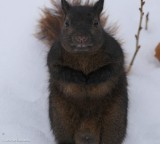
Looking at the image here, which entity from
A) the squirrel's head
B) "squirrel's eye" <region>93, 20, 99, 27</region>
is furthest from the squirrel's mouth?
"squirrel's eye" <region>93, 20, 99, 27</region>

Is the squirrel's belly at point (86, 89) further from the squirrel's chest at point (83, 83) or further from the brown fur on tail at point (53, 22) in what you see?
the brown fur on tail at point (53, 22)

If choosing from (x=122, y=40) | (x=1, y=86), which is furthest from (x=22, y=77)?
(x=122, y=40)

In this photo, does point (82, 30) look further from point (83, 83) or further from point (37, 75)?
point (37, 75)

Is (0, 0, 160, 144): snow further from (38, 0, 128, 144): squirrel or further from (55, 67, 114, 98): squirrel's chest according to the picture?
(55, 67, 114, 98): squirrel's chest

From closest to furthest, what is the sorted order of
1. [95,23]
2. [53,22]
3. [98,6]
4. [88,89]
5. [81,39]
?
[81,39], [95,23], [98,6], [88,89], [53,22]

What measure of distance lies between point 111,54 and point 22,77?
1162mm

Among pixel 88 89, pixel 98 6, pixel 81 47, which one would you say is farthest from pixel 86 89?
pixel 98 6

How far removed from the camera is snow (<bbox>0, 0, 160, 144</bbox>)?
5234mm

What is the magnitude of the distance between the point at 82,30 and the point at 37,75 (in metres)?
1.33

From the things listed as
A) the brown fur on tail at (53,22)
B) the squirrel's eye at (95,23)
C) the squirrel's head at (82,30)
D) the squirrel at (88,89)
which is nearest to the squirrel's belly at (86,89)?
the squirrel at (88,89)

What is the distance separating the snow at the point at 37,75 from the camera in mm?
5234

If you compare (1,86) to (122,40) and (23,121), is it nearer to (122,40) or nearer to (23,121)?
(23,121)

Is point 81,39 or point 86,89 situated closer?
point 81,39

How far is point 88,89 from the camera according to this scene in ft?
15.6
